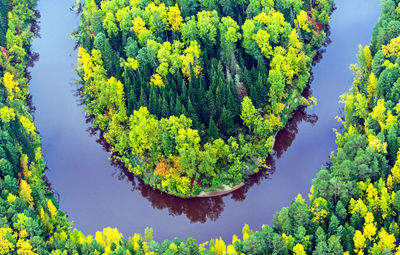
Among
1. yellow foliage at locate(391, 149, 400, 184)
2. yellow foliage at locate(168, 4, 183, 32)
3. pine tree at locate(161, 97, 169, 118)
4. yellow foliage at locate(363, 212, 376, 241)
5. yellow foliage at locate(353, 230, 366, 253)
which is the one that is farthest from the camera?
yellow foliage at locate(168, 4, 183, 32)

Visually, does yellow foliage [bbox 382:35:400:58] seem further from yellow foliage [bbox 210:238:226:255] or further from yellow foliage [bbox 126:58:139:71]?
yellow foliage [bbox 210:238:226:255]

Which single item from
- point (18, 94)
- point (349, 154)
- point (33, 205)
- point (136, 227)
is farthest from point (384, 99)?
point (18, 94)

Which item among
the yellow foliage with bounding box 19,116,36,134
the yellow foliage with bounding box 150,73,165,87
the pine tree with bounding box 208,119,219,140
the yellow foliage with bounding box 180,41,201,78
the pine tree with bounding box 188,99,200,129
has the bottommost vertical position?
the pine tree with bounding box 208,119,219,140

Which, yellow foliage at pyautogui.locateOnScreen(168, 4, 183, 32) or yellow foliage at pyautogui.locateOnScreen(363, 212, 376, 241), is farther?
yellow foliage at pyautogui.locateOnScreen(168, 4, 183, 32)

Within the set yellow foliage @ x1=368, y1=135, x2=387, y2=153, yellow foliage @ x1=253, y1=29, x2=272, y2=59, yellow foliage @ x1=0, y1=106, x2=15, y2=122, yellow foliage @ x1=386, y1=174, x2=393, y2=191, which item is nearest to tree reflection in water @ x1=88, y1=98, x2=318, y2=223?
yellow foliage @ x1=253, y1=29, x2=272, y2=59

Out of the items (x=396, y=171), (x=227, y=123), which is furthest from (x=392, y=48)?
(x=227, y=123)

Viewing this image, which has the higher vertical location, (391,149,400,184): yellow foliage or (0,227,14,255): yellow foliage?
(0,227,14,255): yellow foliage
